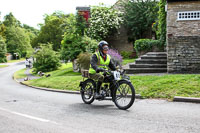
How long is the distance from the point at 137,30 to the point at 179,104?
23.7m

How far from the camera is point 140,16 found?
29750 mm

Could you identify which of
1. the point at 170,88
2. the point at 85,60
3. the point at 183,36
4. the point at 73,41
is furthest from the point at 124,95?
the point at 73,41

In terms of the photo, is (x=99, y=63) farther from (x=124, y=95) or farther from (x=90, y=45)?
(x=90, y=45)

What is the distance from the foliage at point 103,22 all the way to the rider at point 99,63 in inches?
841

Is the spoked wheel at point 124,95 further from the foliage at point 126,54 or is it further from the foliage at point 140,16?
the foliage at point 140,16

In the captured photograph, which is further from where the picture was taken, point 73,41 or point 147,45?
point 73,41

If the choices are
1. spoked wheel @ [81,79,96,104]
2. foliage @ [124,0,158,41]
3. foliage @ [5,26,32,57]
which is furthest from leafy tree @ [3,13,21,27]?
spoked wheel @ [81,79,96,104]

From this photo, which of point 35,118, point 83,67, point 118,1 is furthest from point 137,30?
point 35,118

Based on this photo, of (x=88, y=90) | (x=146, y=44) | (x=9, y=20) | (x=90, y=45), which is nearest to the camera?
(x=88, y=90)

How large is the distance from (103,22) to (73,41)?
6487mm

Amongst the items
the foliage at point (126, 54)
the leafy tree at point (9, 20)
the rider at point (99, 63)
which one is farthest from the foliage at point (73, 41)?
the leafy tree at point (9, 20)

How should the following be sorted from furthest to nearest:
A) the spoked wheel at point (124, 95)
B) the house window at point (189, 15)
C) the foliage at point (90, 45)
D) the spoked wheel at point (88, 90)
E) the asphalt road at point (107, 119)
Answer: the foliage at point (90, 45) → the house window at point (189, 15) → the spoked wheel at point (88, 90) → the spoked wheel at point (124, 95) → the asphalt road at point (107, 119)

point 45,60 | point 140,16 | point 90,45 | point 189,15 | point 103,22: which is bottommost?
point 45,60

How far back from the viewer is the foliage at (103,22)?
28.5m
